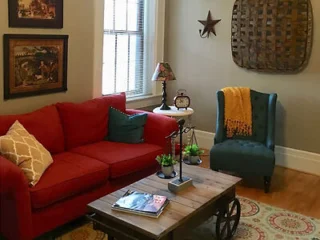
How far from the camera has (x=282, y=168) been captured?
4582 mm

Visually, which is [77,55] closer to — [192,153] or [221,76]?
[192,153]

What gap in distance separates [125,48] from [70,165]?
2.17m

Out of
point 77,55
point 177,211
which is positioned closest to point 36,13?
point 77,55

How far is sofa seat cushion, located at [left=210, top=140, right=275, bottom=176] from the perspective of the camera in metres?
3.78

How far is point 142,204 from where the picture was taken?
246cm

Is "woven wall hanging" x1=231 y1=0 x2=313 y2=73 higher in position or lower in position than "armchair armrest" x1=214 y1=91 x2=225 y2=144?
higher

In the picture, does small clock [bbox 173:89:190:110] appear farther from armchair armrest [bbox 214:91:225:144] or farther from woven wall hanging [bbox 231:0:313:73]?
woven wall hanging [bbox 231:0:313:73]

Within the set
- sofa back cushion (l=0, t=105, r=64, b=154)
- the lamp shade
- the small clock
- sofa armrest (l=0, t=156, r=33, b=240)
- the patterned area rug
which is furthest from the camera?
the small clock

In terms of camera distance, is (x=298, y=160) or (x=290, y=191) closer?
(x=290, y=191)

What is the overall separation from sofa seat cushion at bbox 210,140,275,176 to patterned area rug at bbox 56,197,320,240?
1.37 ft

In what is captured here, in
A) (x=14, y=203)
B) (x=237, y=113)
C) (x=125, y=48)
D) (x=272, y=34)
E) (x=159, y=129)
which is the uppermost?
(x=272, y=34)

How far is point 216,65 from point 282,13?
1.02 metres

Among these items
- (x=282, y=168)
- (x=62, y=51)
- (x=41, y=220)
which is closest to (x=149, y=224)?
(x=41, y=220)

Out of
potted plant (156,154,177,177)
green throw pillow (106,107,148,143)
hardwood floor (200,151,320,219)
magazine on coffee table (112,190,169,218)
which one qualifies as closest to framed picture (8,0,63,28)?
green throw pillow (106,107,148,143)
